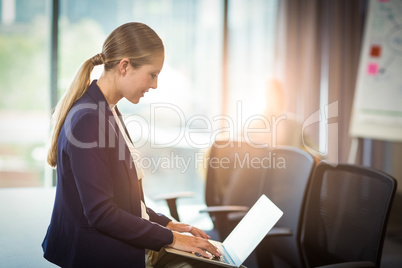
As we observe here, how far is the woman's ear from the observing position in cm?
117

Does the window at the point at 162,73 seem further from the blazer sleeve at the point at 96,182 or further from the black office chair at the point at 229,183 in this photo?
the blazer sleeve at the point at 96,182

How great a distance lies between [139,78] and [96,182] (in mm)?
351

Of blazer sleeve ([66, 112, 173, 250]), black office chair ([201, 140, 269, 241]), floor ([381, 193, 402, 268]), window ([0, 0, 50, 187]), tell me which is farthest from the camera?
window ([0, 0, 50, 187])

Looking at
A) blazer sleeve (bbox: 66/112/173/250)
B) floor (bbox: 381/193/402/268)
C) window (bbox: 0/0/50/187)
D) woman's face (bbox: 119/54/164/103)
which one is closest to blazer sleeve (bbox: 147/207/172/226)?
blazer sleeve (bbox: 66/112/173/250)

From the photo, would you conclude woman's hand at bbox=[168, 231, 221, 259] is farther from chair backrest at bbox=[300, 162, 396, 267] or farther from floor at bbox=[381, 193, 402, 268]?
floor at bbox=[381, 193, 402, 268]

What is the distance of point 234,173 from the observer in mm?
2275

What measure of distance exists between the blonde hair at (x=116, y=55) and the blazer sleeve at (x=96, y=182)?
144 millimetres

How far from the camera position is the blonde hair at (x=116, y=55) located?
1.16 meters

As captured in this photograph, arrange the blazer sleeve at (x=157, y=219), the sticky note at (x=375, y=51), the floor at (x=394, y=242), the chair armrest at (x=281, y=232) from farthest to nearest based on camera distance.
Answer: the sticky note at (x=375, y=51) → the floor at (x=394, y=242) → the chair armrest at (x=281, y=232) → the blazer sleeve at (x=157, y=219)

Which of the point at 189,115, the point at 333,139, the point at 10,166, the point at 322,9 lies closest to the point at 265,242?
the point at 189,115

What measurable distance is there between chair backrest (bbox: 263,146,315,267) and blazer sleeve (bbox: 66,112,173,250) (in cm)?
74

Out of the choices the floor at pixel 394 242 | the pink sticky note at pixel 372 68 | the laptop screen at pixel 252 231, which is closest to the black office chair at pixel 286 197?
the laptop screen at pixel 252 231

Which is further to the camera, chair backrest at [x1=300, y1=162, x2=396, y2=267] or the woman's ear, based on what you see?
chair backrest at [x1=300, y1=162, x2=396, y2=267]

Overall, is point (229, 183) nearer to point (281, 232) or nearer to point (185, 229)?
point (281, 232)
